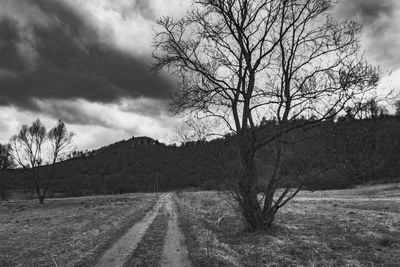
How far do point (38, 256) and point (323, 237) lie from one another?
876 centimetres

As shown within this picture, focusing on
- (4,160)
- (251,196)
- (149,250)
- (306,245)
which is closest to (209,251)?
(149,250)

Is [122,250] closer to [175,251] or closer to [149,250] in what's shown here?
[149,250]

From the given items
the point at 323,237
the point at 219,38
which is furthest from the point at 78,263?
the point at 219,38

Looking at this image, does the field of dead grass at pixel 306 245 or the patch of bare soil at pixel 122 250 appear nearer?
the field of dead grass at pixel 306 245

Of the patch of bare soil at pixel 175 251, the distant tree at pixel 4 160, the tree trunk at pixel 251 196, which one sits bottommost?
the patch of bare soil at pixel 175 251

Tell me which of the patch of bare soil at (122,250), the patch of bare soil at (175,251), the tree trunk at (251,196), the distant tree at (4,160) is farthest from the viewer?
the distant tree at (4,160)

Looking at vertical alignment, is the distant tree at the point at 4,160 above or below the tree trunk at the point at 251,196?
above

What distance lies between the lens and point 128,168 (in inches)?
7111

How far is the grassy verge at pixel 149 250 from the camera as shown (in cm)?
869

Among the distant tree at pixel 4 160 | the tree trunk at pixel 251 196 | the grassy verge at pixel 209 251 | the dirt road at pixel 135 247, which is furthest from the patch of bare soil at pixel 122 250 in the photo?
the distant tree at pixel 4 160

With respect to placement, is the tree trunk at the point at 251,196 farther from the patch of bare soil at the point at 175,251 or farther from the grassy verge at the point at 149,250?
the grassy verge at the point at 149,250

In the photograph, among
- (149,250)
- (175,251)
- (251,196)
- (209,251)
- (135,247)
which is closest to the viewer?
(209,251)

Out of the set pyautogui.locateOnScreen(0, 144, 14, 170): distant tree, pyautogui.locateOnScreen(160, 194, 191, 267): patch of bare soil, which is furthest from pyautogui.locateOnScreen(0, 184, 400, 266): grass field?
pyautogui.locateOnScreen(0, 144, 14, 170): distant tree

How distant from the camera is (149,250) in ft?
33.3
